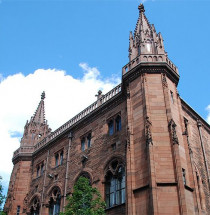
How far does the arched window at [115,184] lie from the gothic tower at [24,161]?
456 inches

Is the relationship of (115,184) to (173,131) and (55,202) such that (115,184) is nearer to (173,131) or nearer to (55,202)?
(173,131)

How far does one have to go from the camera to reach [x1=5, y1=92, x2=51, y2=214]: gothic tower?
30.8m

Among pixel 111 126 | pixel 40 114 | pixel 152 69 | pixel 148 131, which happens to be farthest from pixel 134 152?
pixel 40 114

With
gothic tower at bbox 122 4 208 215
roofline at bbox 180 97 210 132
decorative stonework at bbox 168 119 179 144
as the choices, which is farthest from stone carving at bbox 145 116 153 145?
roofline at bbox 180 97 210 132

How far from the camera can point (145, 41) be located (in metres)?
24.2

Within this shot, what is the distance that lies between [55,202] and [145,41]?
1459 cm

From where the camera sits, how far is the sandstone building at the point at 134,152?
17.6 m

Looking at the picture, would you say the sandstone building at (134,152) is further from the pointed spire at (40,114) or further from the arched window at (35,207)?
the pointed spire at (40,114)

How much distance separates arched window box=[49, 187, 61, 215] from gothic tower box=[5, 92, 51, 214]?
430cm

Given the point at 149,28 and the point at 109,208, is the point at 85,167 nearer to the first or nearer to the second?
the point at 109,208

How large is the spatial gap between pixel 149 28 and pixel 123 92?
5.73 meters

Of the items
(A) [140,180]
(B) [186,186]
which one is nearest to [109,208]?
(A) [140,180]

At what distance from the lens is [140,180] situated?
18.1m

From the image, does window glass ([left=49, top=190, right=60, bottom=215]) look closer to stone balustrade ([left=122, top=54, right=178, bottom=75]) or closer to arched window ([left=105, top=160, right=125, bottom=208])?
arched window ([left=105, top=160, right=125, bottom=208])
